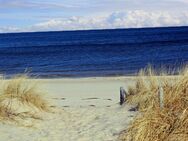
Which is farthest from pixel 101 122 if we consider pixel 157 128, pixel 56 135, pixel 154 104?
pixel 157 128

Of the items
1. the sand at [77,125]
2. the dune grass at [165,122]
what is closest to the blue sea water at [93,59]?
the sand at [77,125]

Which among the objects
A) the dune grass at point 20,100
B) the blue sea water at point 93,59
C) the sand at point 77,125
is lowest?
the blue sea water at point 93,59

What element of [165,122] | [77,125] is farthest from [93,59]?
[165,122]

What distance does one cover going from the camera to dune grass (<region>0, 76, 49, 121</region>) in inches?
404

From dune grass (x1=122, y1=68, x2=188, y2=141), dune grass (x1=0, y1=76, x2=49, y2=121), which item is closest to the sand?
dune grass (x1=0, y1=76, x2=49, y2=121)

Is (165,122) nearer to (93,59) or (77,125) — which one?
(77,125)

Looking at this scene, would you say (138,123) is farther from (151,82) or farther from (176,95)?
(151,82)

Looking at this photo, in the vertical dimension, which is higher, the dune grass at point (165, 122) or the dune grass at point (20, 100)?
the dune grass at point (165, 122)

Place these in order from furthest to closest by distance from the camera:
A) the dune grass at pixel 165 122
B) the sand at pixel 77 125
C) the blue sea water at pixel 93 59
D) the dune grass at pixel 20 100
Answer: the blue sea water at pixel 93 59
the dune grass at pixel 20 100
the sand at pixel 77 125
the dune grass at pixel 165 122

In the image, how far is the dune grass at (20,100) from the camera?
1027 centimetres

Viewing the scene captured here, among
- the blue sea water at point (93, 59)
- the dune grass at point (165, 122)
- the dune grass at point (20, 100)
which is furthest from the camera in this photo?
the blue sea water at point (93, 59)

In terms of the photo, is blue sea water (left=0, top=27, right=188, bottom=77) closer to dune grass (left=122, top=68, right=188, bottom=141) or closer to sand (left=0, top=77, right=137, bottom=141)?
sand (left=0, top=77, right=137, bottom=141)

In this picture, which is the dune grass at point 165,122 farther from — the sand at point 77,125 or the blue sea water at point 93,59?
the blue sea water at point 93,59

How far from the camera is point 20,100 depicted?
37.3ft
